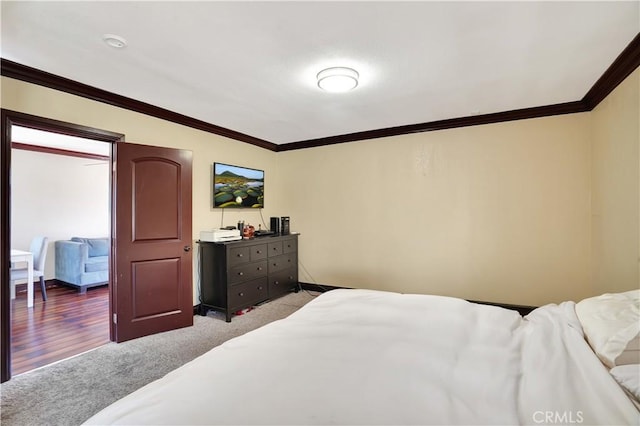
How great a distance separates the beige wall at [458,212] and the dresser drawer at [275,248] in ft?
2.16

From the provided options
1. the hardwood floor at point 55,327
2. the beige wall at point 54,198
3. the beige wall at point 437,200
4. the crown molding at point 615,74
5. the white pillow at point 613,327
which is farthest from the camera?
the beige wall at point 54,198

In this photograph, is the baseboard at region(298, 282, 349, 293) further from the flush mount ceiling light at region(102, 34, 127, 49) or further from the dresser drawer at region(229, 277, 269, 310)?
the flush mount ceiling light at region(102, 34, 127, 49)

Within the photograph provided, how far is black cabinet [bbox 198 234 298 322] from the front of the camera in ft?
11.7

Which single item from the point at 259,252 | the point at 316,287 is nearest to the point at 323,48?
the point at 259,252

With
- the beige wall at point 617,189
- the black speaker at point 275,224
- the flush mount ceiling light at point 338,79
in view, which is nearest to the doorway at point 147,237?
the black speaker at point 275,224

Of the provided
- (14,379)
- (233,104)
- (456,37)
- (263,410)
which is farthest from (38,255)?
(456,37)

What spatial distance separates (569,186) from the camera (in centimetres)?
333

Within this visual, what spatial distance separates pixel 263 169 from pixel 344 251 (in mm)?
1909

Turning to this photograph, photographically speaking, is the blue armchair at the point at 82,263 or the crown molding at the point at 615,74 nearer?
the crown molding at the point at 615,74

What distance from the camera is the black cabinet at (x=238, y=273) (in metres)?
3.56

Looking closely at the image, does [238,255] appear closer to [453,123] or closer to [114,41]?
[114,41]

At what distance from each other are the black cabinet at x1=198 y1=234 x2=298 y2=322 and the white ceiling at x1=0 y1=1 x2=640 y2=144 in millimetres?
1733

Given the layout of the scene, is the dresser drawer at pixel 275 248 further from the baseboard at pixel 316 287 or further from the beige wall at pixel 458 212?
the baseboard at pixel 316 287

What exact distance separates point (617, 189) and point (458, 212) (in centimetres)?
149
